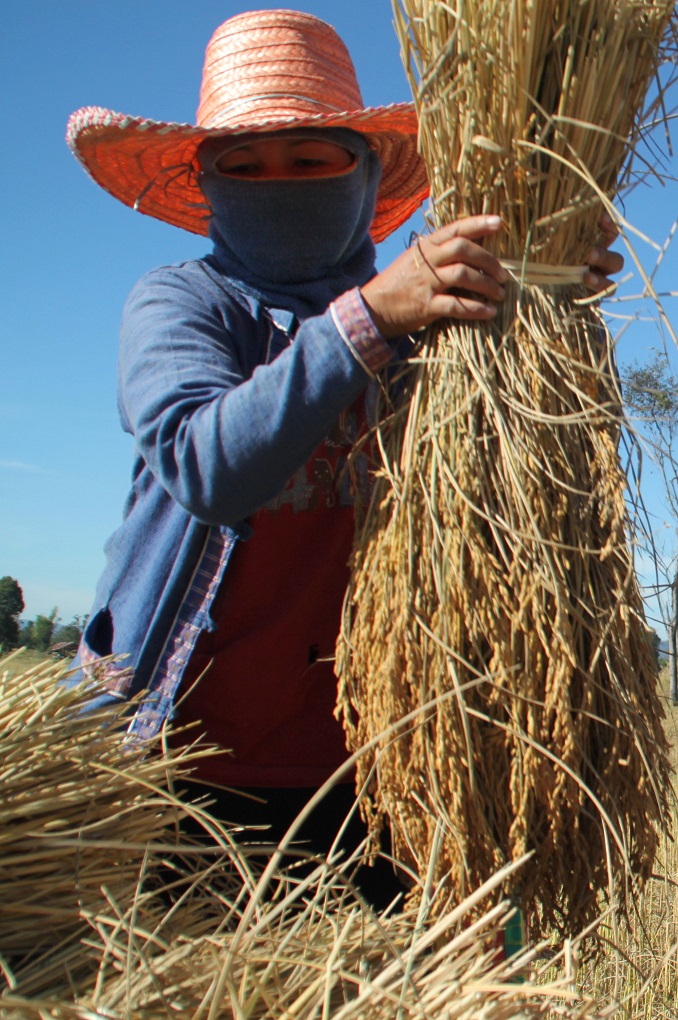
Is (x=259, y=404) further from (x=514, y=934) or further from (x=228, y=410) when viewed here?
(x=514, y=934)

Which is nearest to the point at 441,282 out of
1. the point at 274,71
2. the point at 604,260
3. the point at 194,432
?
the point at 604,260

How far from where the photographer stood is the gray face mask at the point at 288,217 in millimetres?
1640

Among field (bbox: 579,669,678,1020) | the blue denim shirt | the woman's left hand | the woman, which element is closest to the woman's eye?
the woman

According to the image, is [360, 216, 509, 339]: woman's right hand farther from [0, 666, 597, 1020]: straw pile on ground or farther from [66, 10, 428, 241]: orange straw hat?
[0, 666, 597, 1020]: straw pile on ground

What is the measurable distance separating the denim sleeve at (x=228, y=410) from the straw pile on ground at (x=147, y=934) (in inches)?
12.6

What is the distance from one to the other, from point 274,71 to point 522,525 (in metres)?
0.99

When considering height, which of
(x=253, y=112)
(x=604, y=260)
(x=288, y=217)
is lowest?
(x=604, y=260)

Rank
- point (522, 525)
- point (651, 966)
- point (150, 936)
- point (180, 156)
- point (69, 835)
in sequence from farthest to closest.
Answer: point (651, 966), point (180, 156), point (522, 525), point (69, 835), point (150, 936)

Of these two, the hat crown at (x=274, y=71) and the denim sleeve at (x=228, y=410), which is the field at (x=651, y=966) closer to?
the denim sleeve at (x=228, y=410)

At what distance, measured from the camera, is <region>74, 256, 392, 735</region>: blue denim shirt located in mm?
1258

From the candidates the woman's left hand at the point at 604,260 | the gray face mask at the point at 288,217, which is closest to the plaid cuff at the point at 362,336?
the woman's left hand at the point at 604,260

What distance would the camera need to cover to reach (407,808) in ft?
4.01

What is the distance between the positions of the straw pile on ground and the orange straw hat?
38.8 inches

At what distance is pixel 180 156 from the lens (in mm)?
1901
